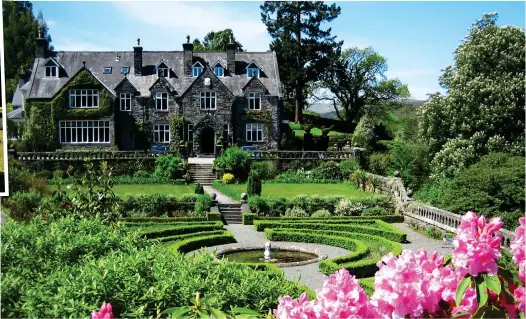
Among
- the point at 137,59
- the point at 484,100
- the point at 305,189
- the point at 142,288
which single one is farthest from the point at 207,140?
the point at 142,288

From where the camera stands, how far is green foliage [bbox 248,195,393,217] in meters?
25.1

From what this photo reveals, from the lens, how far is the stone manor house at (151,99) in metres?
40.3

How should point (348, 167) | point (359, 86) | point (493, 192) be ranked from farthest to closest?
point (359, 86), point (348, 167), point (493, 192)

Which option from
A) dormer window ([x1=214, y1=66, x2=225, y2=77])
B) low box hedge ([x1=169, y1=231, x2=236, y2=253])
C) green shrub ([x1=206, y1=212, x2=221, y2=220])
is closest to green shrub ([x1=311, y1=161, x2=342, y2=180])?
dormer window ([x1=214, y1=66, x2=225, y2=77])

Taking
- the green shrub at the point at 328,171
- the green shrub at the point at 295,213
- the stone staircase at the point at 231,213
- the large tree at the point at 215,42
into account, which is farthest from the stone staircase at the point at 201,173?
the large tree at the point at 215,42

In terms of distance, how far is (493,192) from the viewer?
20.1 m

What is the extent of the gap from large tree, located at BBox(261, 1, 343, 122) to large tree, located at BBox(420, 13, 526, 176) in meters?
16.4

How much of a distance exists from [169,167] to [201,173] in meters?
2.64

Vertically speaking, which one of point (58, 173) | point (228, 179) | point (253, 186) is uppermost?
point (58, 173)

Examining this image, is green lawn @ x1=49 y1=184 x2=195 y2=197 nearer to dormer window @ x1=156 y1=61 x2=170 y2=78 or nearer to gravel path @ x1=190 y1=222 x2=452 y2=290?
gravel path @ x1=190 y1=222 x2=452 y2=290

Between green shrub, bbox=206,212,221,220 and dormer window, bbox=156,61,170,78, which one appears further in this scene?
dormer window, bbox=156,61,170,78

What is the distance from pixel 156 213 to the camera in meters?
24.7

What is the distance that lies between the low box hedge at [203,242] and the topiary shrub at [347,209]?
6598 mm

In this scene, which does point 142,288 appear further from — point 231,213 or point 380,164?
point 380,164
